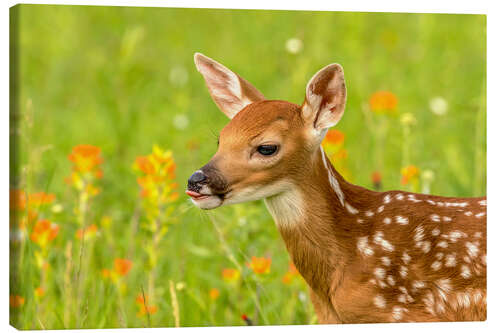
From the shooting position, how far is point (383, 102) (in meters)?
5.05

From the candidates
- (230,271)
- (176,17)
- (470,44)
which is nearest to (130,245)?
(230,271)

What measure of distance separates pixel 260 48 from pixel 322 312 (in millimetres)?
1967

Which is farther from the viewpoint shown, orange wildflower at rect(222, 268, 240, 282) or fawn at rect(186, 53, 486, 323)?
orange wildflower at rect(222, 268, 240, 282)

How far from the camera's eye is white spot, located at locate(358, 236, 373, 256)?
3.92 m

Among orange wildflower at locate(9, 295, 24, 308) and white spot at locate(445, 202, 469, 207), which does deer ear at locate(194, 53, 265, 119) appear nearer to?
white spot at locate(445, 202, 469, 207)

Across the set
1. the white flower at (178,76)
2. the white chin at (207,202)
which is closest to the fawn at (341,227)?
the white chin at (207,202)

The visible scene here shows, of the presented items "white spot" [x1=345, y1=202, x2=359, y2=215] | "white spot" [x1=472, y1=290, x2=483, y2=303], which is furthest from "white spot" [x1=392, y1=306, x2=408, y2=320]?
"white spot" [x1=345, y1=202, x2=359, y2=215]

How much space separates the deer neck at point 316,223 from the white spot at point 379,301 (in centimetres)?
20

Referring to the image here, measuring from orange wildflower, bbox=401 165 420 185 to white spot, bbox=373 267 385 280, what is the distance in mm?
971

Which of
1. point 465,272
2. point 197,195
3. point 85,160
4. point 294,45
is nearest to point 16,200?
point 85,160

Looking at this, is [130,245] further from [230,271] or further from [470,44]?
[470,44]

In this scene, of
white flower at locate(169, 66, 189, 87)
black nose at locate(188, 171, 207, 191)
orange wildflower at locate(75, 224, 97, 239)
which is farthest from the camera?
white flower at locate(169, 66, 189, 87)

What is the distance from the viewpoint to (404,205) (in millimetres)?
4012

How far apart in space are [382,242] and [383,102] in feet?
4.29
